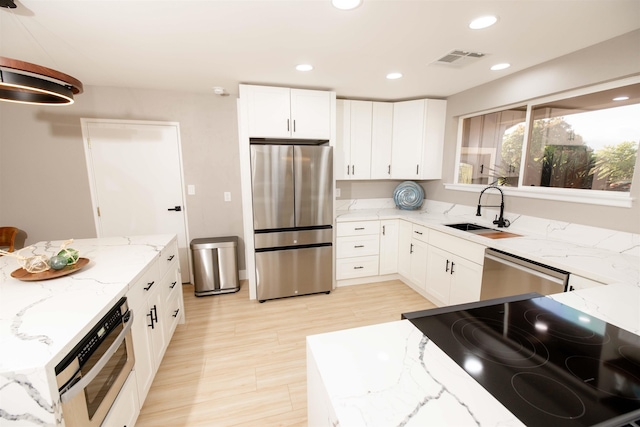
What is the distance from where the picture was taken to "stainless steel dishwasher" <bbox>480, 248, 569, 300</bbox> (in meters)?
1.75

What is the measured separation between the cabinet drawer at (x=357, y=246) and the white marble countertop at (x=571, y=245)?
644 millimetres

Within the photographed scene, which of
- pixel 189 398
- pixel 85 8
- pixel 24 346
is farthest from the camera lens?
Answer: pixel 189 398

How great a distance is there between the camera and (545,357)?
0.84m

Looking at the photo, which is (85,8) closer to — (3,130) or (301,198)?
(301,198)

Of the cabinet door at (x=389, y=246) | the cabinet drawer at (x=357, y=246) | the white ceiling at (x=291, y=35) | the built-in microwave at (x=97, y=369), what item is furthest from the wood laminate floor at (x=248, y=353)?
the white ceiling at (x=291, y=35)

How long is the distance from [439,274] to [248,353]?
200cm

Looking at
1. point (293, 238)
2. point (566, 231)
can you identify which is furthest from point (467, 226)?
point (293, 238)

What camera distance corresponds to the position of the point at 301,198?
295 cm

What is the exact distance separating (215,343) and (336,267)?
1.55 metres

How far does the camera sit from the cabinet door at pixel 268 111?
277cm

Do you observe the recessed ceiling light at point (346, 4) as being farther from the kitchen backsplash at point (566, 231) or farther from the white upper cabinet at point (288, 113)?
the kitchen backsplash at point (566, 231)

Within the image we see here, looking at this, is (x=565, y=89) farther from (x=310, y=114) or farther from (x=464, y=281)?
(x=310, y=114)

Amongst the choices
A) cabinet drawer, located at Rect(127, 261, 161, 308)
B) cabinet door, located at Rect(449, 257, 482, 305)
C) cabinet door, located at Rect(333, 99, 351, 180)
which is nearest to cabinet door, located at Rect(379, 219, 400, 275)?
cabinet door, located at Rect(333, 99, 351, 180)

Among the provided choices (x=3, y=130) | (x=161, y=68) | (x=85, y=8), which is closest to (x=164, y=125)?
(x=161, y=68)
